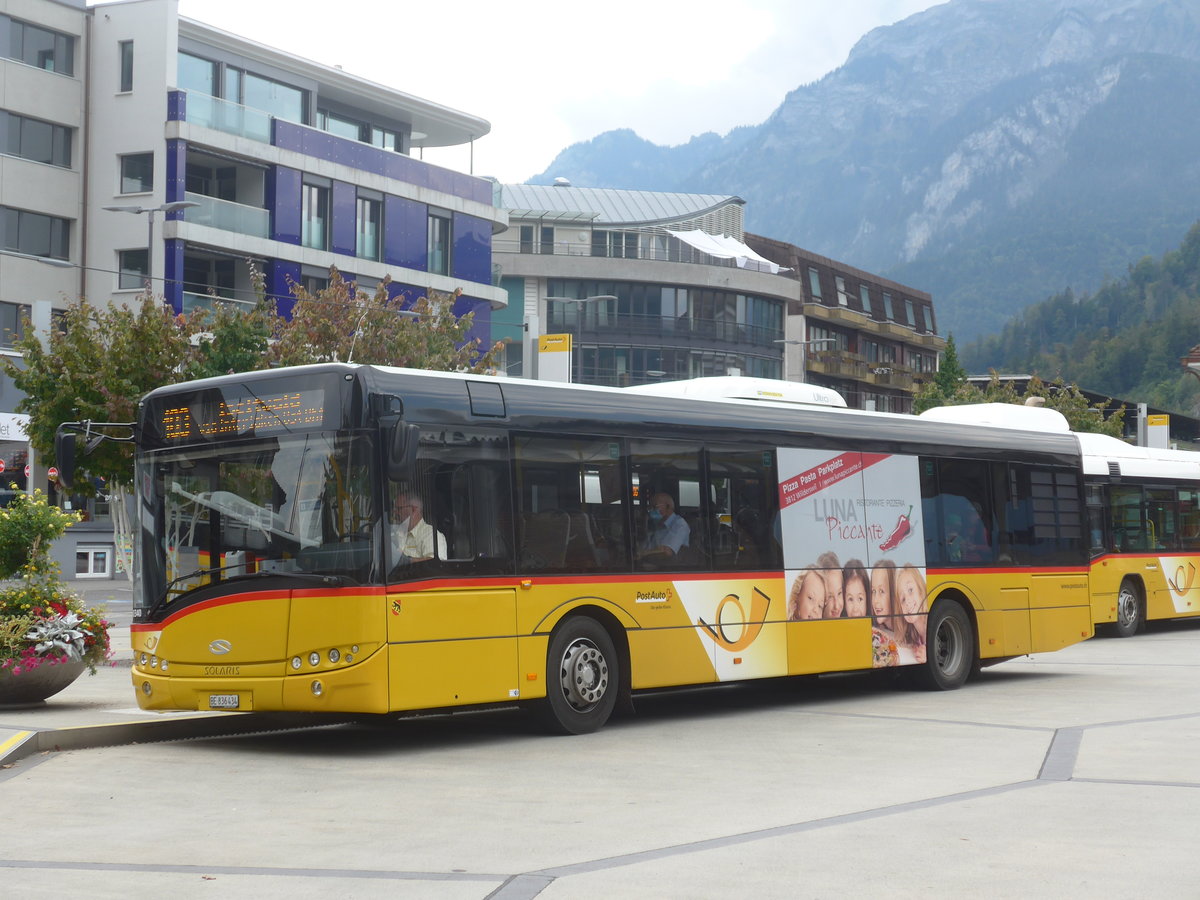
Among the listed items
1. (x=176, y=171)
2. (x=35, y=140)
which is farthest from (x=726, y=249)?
(x=35, y=140)

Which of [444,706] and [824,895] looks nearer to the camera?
[824,895]

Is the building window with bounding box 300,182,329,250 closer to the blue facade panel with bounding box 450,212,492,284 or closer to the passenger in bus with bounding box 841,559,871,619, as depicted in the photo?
the blue facade panel with bounding box 450,212,492,284

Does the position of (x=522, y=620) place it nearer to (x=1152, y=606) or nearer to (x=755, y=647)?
(x=755, y=647)

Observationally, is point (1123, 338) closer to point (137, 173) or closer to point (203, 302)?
point (203, 302)

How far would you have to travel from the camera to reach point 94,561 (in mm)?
44375

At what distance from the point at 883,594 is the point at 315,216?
36821 millimetres

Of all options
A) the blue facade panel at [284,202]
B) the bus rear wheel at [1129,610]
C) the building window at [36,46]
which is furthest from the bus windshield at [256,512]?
the building window at [36,46]

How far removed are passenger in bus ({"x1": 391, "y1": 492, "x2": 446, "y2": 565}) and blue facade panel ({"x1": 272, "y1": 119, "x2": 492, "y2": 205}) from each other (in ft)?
128

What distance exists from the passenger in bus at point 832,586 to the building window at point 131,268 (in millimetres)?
35288

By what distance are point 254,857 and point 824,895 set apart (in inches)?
110

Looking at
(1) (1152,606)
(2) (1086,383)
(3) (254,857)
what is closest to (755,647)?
(3) (254,857)

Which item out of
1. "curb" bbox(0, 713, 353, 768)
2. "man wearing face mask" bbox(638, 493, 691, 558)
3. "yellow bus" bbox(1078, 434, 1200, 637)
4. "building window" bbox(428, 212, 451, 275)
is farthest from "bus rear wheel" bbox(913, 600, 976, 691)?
"building window" bbox(428, 212, 451, 275)

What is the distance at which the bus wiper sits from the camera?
37.9ft

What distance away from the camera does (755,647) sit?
14875 mm
